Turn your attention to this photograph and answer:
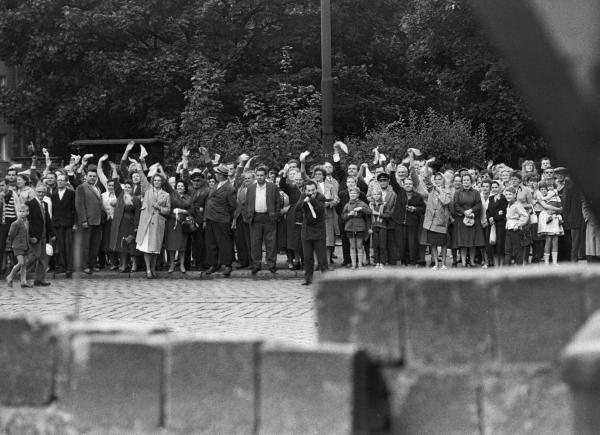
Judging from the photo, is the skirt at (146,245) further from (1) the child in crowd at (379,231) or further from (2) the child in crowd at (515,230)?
(2) the child in crowd at (515,230)

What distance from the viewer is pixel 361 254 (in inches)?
792

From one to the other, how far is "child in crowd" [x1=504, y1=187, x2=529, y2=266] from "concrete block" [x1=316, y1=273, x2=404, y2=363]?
1499cm

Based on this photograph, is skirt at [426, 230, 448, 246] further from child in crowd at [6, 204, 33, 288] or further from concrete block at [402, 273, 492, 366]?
concrete block at [402, 273, 492, 366]

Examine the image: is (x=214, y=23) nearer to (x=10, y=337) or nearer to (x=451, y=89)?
(x=451, y=89)

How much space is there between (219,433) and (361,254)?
15.9m

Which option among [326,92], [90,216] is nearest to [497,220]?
[326,92]

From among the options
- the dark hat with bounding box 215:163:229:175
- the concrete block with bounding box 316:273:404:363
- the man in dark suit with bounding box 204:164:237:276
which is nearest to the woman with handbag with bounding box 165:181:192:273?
the man in dark suit with bounding box 204:164:237:276

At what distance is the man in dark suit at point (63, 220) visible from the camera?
65.7 feet

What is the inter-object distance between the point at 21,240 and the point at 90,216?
2.65m

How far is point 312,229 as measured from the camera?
690 inches

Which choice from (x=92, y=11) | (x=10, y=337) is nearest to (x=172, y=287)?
(x=10, y=337)

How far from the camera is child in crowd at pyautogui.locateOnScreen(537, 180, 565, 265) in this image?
18.8 m

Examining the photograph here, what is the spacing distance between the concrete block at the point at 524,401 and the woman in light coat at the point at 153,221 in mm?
16006

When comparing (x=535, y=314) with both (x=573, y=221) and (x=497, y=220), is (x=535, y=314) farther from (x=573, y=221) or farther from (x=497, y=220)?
(x=497, y=220)
